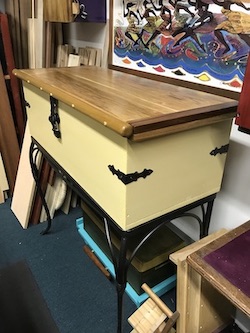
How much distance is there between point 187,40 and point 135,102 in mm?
373

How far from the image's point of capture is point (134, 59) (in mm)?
1312

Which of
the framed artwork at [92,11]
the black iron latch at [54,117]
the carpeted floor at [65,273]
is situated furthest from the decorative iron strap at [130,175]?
the framed artwork at [92,11]

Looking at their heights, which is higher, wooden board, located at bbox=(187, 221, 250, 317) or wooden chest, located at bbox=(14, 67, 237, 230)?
wooden chest, located at bbox=(14, 67, 237, 230)

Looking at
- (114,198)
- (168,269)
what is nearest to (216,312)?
(168,269)

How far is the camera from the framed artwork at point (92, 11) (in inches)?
55.7

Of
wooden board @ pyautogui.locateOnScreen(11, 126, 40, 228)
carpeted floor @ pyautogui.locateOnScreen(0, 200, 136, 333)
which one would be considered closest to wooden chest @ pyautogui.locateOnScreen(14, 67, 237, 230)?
carpeted floor @ pyautogui.locateOnScreen(0, 200, 136, 333)

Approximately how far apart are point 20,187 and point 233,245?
1520 millimetres

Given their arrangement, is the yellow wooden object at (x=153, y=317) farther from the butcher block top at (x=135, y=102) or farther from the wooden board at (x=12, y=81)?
the wooden board at (x=12, y=81)

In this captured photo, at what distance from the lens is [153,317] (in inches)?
39.9

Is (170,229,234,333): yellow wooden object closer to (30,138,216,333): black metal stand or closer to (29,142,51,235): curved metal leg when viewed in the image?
(30,138,216,333): black metal stand

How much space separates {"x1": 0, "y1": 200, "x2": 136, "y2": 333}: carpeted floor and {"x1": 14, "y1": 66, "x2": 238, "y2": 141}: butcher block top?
970 millimetres

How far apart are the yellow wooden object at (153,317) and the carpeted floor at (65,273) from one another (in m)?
0.30

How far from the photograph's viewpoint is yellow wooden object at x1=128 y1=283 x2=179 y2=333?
98 cm

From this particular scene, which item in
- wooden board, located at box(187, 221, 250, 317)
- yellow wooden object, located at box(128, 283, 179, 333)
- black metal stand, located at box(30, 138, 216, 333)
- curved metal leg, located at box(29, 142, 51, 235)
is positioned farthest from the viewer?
curved metal leg, located at box(29, 142, 51, 235)
